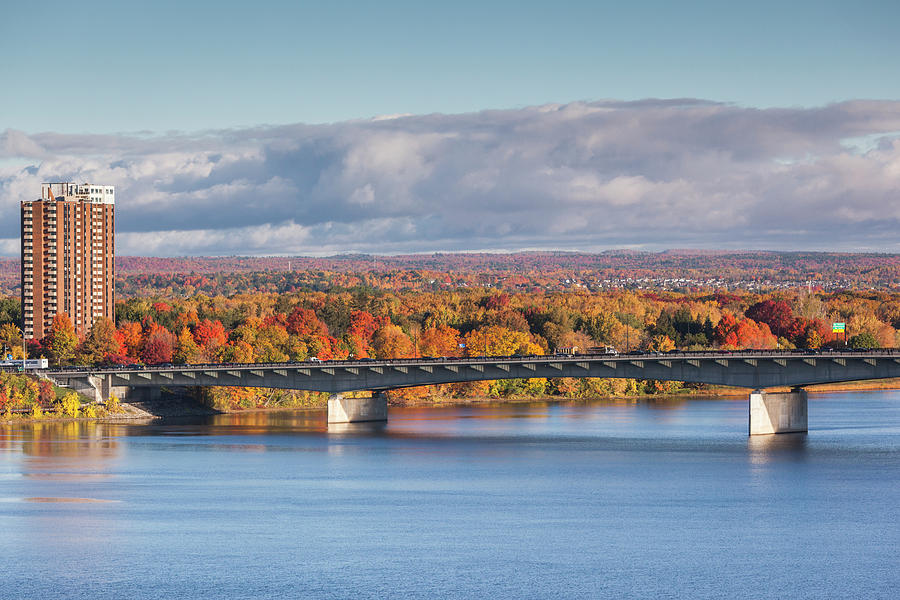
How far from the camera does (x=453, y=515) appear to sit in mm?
76750

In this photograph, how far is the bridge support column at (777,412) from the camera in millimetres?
120812

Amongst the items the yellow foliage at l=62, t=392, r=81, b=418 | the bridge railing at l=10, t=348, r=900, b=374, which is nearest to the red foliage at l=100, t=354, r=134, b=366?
the bridge railing at l=10, t=348, r=900, b=374

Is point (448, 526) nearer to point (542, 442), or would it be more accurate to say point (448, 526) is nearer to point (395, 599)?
point (395, 599)

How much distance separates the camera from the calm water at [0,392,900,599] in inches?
2372

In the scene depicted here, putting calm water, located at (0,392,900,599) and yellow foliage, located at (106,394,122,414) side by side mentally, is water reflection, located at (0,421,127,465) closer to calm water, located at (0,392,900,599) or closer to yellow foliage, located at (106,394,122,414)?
calm water, located at (0,392,900,599)

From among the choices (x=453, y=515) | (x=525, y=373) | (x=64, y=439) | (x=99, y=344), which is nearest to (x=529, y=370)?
(x=525, y=373)

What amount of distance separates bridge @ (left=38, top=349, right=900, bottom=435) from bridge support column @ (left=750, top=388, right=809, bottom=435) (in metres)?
0.09

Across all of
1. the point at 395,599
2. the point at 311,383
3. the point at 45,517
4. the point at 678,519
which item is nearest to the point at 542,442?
the point at 311,383

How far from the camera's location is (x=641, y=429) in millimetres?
133625

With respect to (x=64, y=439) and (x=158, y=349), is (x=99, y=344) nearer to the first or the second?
(x=158, y=349)

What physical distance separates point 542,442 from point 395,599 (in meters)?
62.8

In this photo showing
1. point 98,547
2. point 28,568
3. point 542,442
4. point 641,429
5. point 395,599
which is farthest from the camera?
point 641,429

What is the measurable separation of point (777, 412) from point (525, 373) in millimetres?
24393

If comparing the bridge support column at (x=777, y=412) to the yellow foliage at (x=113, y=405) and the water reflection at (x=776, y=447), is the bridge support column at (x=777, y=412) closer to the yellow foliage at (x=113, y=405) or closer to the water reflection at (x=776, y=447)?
the water reflection at (x=776, y=447)
